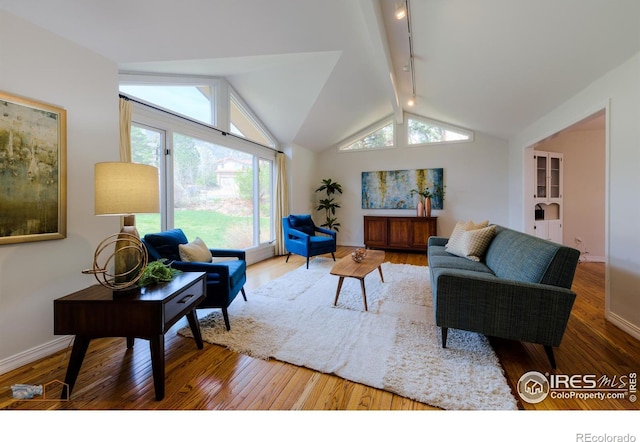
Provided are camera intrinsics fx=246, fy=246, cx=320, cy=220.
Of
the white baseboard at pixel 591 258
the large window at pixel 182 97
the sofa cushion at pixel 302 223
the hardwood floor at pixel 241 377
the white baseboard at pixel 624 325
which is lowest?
the hardwood floor at pixel 241 377

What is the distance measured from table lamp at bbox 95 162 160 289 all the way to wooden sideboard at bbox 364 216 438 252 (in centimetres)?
460

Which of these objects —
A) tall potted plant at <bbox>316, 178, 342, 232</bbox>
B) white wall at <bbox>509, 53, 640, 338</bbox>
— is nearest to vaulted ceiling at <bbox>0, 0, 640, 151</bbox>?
white wall at <bbox>509, 53, 640, 338</bbox>

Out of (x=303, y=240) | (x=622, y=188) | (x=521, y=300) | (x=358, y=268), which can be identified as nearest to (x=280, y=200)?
(x=303, y=240)

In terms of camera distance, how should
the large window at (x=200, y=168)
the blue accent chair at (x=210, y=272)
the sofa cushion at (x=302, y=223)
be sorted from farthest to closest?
the sofa cushion at (x=302, y=223) < the large window at (x=200, y=168) < the blue accent chair at (x=210, y=272)

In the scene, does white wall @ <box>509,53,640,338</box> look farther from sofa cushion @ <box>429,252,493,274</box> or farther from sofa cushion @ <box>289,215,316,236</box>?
sofa cushion @ <box>289,215,316,236</box>

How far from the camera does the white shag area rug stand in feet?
4.68

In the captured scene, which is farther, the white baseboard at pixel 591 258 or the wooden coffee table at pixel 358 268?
the white baseboard at pixel 591 258

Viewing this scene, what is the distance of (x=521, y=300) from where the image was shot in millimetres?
1573

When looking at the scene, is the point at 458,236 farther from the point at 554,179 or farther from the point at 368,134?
the point at 368,134

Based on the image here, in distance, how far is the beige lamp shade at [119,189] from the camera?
1.47 meters

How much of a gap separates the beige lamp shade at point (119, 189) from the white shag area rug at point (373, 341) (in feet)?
3.89

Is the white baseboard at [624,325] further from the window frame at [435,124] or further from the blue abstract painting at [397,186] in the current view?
the window frame at [435,124]

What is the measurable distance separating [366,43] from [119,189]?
10.1ft

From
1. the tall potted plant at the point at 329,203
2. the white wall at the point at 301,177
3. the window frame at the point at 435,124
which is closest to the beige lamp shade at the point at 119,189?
the white wall at the point at 301,177
